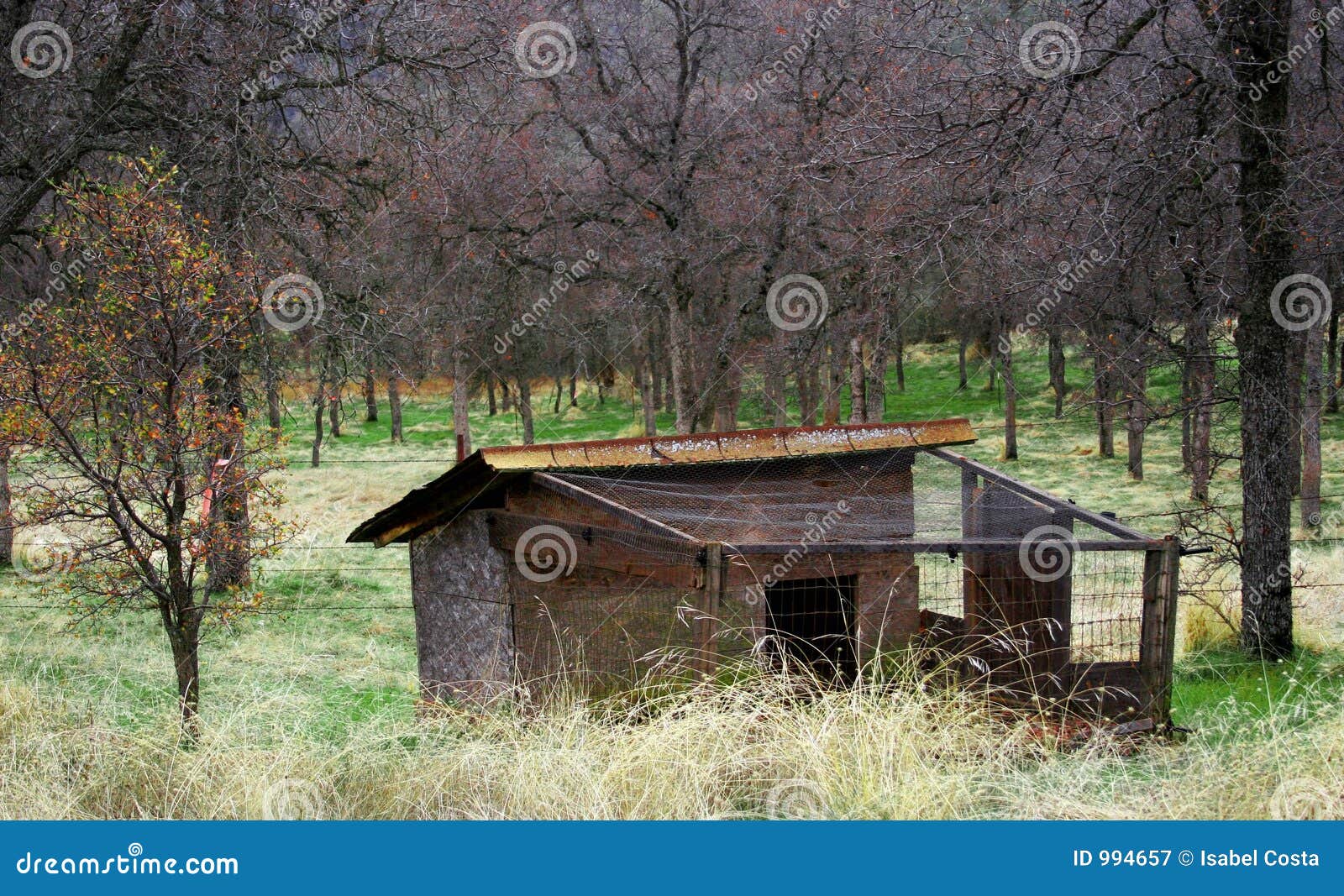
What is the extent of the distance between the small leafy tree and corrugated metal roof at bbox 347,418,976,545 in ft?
5.41

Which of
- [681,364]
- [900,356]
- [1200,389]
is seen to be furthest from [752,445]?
[900,356]

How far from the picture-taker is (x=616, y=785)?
467cm

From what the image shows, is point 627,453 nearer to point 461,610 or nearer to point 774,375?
point 461,610

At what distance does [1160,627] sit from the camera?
630 centimetres

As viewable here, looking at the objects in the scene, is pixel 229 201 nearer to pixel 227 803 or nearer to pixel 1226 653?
pixel 227 803

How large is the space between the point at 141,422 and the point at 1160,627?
6.39 metres

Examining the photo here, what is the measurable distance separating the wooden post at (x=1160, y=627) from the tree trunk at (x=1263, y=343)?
336cm

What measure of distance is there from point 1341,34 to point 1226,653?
617cm

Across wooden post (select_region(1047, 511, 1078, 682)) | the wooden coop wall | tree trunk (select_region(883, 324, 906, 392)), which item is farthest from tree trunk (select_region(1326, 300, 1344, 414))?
the wooden coop wall

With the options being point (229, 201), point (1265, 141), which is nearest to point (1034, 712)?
point (1265, 141)

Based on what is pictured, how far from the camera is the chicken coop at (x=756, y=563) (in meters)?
6.61

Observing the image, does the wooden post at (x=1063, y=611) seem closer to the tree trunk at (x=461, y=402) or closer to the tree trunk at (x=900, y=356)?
the tree trunk at (x=461, y=402)

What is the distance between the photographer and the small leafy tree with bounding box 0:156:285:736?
6555 mm

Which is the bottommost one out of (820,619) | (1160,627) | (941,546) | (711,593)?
(820,619)
